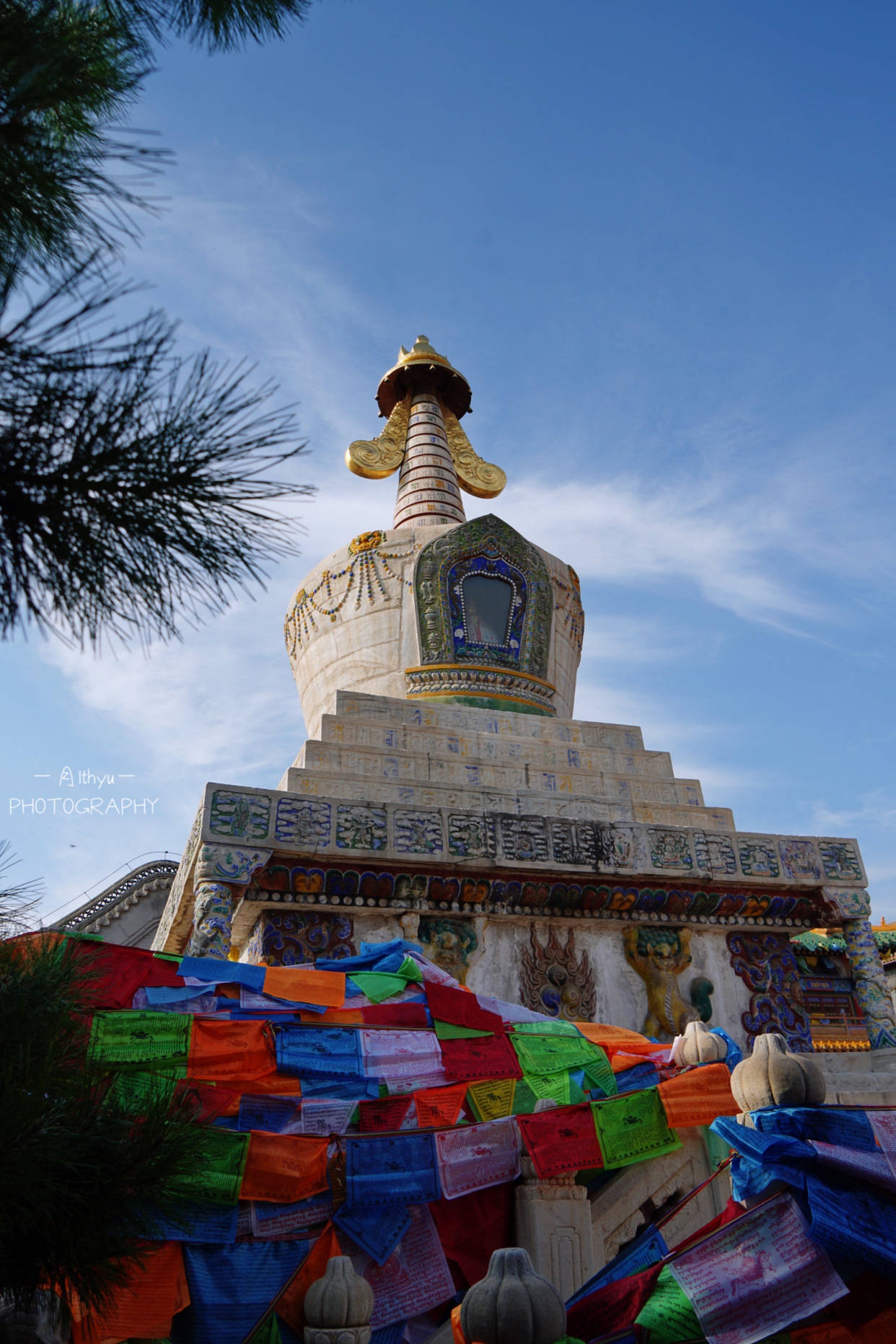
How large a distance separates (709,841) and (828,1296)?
8.00 metres

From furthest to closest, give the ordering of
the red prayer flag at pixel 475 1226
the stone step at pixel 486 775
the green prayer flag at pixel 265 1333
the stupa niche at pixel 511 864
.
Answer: the stone step at pixel 486 775
the stupa niche at pixel 511 864
the red prayer flag at pixel 475 1226
the green prayer flag at pixel 265 1333

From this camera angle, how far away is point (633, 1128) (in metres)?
6.30

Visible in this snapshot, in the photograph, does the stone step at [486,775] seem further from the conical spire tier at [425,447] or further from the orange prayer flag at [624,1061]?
the conical spire tier at [425,447]

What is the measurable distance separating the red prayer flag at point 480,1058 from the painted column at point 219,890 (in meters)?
3.30

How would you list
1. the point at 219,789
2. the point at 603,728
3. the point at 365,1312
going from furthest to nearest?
the point at 603,728
the point at 219,789
the point at 365,1312

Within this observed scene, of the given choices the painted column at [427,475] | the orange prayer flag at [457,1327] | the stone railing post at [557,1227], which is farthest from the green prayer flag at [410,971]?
the painted column at [427,475]

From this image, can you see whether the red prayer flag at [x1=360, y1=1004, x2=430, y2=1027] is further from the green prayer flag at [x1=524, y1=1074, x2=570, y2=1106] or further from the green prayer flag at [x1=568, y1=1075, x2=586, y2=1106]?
the green prayer flag at [x1=568, y1=1075, x2=586, y2=1106]

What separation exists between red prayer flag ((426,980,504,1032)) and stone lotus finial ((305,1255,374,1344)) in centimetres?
238

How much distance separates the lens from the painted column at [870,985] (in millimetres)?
11227

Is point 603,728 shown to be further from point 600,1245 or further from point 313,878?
point 600,1245

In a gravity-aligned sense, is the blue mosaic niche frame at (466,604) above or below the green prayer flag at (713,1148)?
above

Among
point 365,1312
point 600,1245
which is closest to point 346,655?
point 600,1245

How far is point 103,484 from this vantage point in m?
2.44

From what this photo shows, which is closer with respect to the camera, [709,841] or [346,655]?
[709,841]
